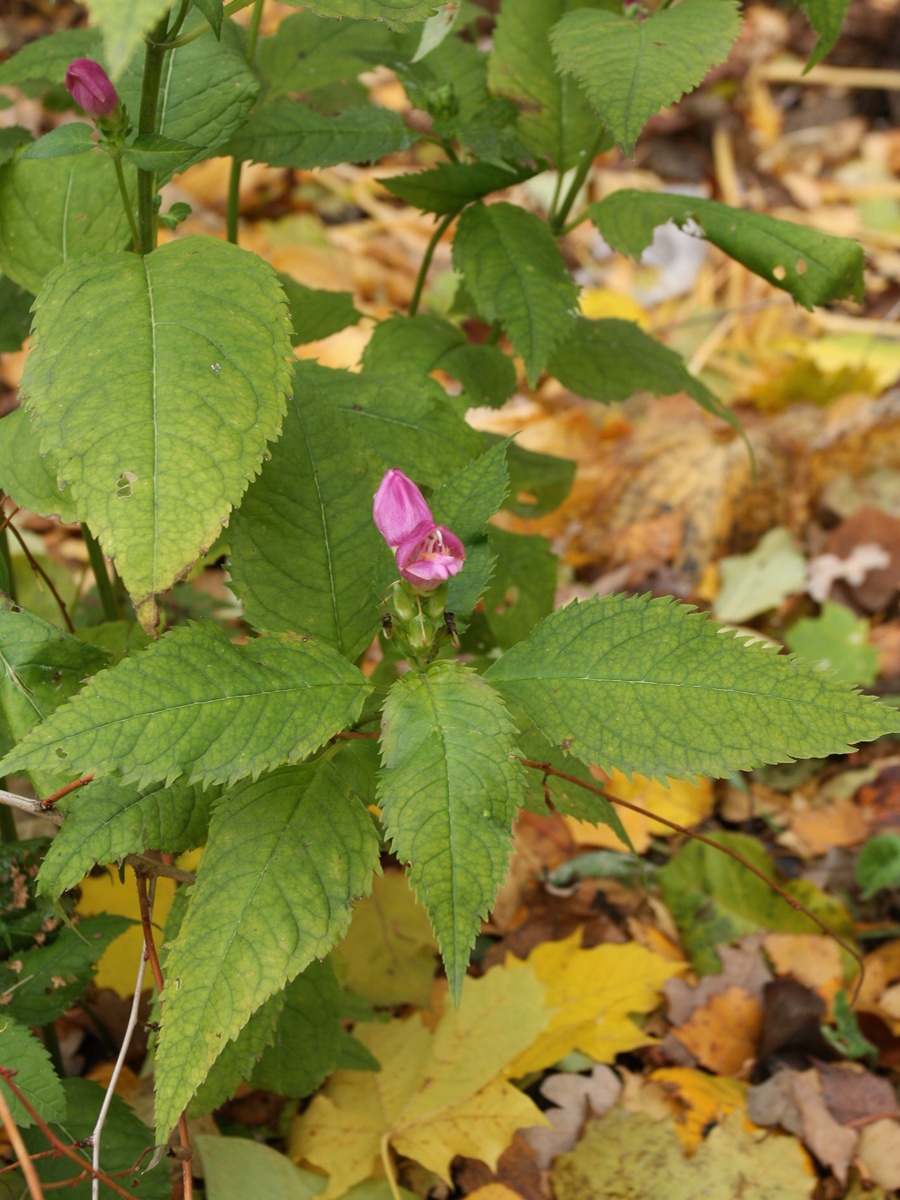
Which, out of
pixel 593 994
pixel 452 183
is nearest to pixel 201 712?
pixel 452 183

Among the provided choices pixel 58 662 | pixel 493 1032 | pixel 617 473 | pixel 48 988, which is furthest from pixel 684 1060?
pixel 617 473

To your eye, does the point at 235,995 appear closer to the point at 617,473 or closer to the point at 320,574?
the point at 320,574

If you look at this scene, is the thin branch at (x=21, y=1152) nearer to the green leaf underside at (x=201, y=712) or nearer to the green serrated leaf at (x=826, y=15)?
the green leaf underside at (x=201, y=712)

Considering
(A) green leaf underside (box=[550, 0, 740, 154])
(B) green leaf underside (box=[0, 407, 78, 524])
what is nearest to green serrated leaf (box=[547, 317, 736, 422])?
(A) green leaf underside (box=[550, 0, 740, 154])

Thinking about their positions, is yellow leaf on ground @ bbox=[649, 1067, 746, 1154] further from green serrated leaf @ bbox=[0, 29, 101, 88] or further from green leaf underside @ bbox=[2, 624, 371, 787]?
green serrated leaf @ bbox=[0, 29, 101, 88]

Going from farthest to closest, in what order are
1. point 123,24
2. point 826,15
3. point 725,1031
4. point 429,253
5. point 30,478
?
point 725,1031, point 429,253, point 826,15, point 30,478, point 123,24

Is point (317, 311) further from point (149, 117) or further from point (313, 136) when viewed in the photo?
point (149, 117)
